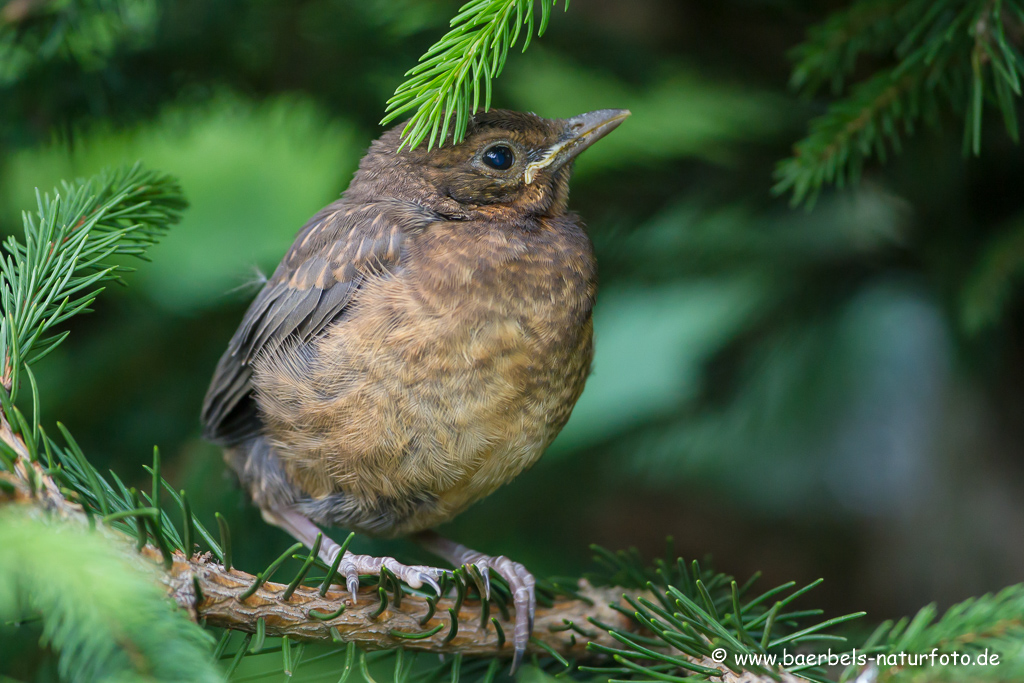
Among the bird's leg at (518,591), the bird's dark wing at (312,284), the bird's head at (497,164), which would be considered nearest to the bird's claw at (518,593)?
the bird's leg at (518,591)

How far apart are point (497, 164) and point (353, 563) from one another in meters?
1.00

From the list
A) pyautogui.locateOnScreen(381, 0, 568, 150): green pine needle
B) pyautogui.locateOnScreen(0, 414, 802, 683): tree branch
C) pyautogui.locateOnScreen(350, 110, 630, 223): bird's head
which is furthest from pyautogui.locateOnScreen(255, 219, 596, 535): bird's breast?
pyautogui.locateOnScreen(381, 0, 568, 150): green pine needle

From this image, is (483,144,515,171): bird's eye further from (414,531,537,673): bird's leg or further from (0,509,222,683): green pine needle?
(0,509,222,683): green pine needle

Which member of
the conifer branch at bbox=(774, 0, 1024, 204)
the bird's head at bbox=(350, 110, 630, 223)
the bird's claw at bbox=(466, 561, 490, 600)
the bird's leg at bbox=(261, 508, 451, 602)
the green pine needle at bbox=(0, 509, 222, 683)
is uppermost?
the conifer branch at bbox=(774, 0, 1024, 204)

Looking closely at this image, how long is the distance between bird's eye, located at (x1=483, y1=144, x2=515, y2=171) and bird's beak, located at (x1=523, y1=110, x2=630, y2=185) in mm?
50

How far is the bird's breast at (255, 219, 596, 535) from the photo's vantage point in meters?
1.67

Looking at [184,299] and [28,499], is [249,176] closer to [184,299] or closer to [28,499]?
[184,299]

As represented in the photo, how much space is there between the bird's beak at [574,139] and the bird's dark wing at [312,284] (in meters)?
0.31

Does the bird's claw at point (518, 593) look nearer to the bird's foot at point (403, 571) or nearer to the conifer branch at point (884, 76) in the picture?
the bird's foot at point (403, 571)

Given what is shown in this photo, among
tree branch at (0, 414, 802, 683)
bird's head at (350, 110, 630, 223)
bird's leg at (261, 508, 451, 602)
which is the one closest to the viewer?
tree branch at (0, 414, 802, 683)

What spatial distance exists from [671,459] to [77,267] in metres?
1.84

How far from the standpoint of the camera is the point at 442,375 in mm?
1655

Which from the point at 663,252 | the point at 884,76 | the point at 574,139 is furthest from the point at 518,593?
the point at 884,76

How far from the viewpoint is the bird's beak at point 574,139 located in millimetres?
2008
